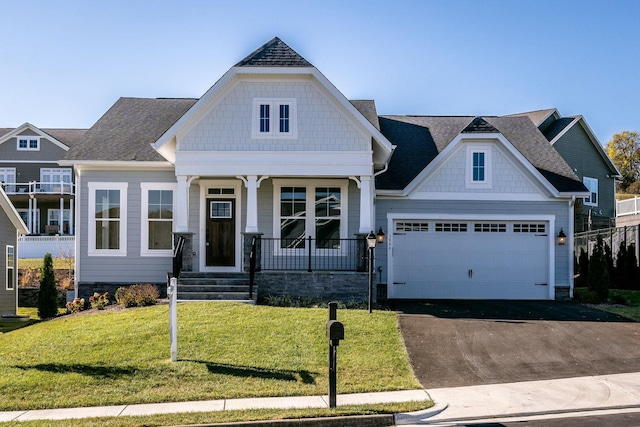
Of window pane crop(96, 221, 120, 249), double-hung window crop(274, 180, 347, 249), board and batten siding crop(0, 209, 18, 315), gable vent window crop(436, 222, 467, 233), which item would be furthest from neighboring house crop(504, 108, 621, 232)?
board and batten siding crop(0, 209, 18, 315)

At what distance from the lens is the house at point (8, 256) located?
841 inches

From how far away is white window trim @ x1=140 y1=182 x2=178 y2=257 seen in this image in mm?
18359

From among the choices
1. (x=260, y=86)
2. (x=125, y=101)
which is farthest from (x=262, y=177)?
(x=125, y=101)

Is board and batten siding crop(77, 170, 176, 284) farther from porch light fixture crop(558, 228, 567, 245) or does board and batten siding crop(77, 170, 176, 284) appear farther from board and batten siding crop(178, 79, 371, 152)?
porch light fixture crop(558, 228, 567, 245)

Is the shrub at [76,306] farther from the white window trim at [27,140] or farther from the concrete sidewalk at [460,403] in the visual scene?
the white window trim at [27,140]

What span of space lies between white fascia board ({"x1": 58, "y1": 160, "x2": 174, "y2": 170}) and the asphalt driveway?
26.5 ft

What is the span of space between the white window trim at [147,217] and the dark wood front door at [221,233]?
110 centimetres

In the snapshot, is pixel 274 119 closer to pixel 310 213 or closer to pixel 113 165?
pixel 310 213

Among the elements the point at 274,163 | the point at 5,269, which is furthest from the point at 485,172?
the point at 5,269

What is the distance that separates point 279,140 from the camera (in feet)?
56.7

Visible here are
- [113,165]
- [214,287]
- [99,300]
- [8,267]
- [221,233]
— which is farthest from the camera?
[8,267]

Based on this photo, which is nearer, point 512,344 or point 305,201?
point 512,344

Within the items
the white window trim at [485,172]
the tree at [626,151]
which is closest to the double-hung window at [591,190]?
the white window trim at [485,172]

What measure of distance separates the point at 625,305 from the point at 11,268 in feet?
66.0
